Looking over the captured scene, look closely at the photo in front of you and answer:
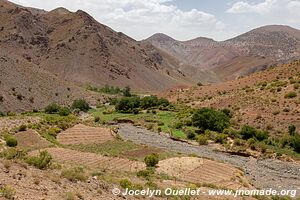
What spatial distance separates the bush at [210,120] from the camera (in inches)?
2089

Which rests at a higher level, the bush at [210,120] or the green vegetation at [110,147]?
the bush at [210,120]

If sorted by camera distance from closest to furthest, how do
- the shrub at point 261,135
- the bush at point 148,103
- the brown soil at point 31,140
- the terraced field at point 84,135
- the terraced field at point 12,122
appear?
the brown soil at point 31,140 → the terraced field at point 84,135 → the terraced field at point 12,122 → the shrub at point 261,135 → the bush at point 148,103

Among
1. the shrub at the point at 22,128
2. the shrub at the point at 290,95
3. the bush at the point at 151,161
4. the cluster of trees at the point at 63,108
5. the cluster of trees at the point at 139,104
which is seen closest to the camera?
the bush at the point at 151,161

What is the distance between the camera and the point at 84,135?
155 feet

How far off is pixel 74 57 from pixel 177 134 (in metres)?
121

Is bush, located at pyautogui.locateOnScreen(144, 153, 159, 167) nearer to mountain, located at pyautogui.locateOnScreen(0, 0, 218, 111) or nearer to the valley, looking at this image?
the valley

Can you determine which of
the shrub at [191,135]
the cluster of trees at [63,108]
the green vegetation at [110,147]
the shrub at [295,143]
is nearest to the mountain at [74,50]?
the cluster of trees at [63,108]

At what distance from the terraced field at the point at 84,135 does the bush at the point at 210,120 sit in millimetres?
11714

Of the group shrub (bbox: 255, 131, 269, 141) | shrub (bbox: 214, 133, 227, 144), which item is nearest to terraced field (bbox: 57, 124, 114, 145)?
shrub (bbox: 214, 133, 227, 144)

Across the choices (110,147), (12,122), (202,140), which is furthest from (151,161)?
(12,122)

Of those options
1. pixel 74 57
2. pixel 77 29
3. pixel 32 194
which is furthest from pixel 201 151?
pixel 77 29

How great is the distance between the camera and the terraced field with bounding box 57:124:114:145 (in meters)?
43.8

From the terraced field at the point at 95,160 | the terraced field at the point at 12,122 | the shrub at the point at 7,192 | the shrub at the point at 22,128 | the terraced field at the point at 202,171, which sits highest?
the shrub at the point at 7,192

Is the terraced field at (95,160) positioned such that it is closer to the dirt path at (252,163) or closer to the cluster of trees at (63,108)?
the dirt path at (252,163)
